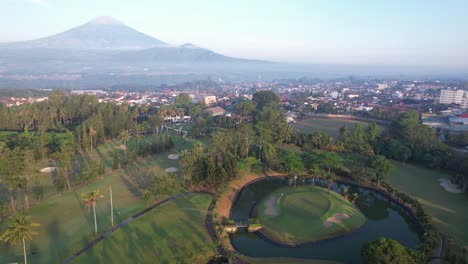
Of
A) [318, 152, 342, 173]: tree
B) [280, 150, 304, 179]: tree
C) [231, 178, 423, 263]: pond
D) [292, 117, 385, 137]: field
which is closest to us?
[231, 178, 423, 263]: pond

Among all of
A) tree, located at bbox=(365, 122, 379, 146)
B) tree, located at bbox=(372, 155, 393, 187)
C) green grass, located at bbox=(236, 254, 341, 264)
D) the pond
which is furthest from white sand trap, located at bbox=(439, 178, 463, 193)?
green grass, located at bbox=(236, 254, 341, 264)

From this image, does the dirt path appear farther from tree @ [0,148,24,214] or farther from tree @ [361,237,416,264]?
tree @ [0,148,24,214]

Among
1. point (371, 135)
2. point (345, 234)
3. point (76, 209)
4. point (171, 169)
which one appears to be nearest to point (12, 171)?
point (76, 209)

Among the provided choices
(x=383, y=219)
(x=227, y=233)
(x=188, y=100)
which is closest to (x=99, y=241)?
(x=227, y=233)

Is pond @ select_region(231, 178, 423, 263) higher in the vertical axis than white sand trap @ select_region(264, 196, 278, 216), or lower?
lower

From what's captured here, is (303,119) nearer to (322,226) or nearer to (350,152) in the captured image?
(350,152)

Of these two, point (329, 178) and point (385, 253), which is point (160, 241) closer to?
point (385, 253)
